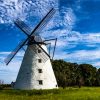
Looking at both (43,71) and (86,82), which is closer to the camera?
(43,71)

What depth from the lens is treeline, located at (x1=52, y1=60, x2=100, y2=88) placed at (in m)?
90.7

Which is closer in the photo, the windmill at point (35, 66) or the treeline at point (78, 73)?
the windmill at point (35, 66)

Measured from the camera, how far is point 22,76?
200 ft

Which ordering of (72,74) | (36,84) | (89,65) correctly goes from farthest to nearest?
(89,65)
(72,74)
(36,84)

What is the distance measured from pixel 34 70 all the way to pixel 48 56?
A: 3.70 m

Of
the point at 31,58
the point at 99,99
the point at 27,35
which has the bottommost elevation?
the point at 99,99

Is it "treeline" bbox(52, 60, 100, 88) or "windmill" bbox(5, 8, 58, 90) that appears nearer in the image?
"windmill" bbox(5, 8, 58, 90)

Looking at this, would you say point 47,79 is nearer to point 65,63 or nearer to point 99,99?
point 99,99

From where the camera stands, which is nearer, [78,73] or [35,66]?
[35,66]

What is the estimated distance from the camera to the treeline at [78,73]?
90688mm

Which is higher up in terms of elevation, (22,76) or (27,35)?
(27,35)

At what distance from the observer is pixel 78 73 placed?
98000mm

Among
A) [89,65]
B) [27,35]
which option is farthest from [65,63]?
[27,35]

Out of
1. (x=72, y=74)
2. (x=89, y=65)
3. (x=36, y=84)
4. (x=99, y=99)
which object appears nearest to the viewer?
(x=99, y=99)
